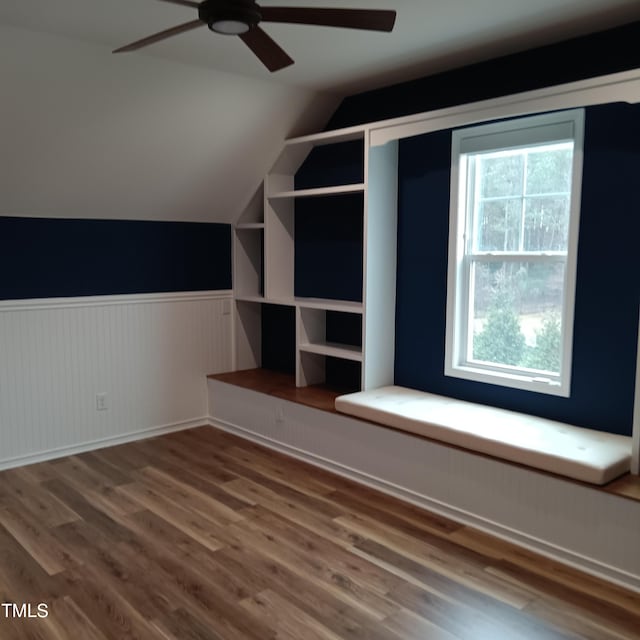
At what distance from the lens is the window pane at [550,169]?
3275 mm

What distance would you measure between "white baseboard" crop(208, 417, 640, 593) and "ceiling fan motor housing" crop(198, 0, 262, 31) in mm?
2516

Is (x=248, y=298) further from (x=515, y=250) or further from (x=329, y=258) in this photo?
(x=515, y=250)

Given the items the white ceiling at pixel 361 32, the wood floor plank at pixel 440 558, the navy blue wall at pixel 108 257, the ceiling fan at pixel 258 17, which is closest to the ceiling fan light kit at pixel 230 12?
the ceiling fan at pixel 258 17

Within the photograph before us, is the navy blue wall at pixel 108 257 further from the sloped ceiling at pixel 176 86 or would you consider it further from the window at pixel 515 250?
the window at pixel 515 250

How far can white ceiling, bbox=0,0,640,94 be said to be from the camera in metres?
2.69

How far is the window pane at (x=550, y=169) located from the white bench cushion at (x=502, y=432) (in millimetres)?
1260

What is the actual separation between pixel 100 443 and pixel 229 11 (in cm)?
330

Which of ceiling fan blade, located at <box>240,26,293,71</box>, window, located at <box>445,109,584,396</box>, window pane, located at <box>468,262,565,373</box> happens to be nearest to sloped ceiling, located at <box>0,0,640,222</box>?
ceiling fan blade, located at <box>240,26,293,71</box>

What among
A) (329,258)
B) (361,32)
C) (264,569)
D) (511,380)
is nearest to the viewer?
(264,569)

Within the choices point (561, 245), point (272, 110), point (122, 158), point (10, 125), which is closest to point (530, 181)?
point (561, 245)

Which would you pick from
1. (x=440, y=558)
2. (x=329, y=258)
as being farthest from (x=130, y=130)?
(x=440, y=558)

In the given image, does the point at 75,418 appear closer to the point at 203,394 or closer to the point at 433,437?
the point at 203,394

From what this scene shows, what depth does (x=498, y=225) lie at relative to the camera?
361 centimetres

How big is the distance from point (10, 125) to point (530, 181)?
286 cm
